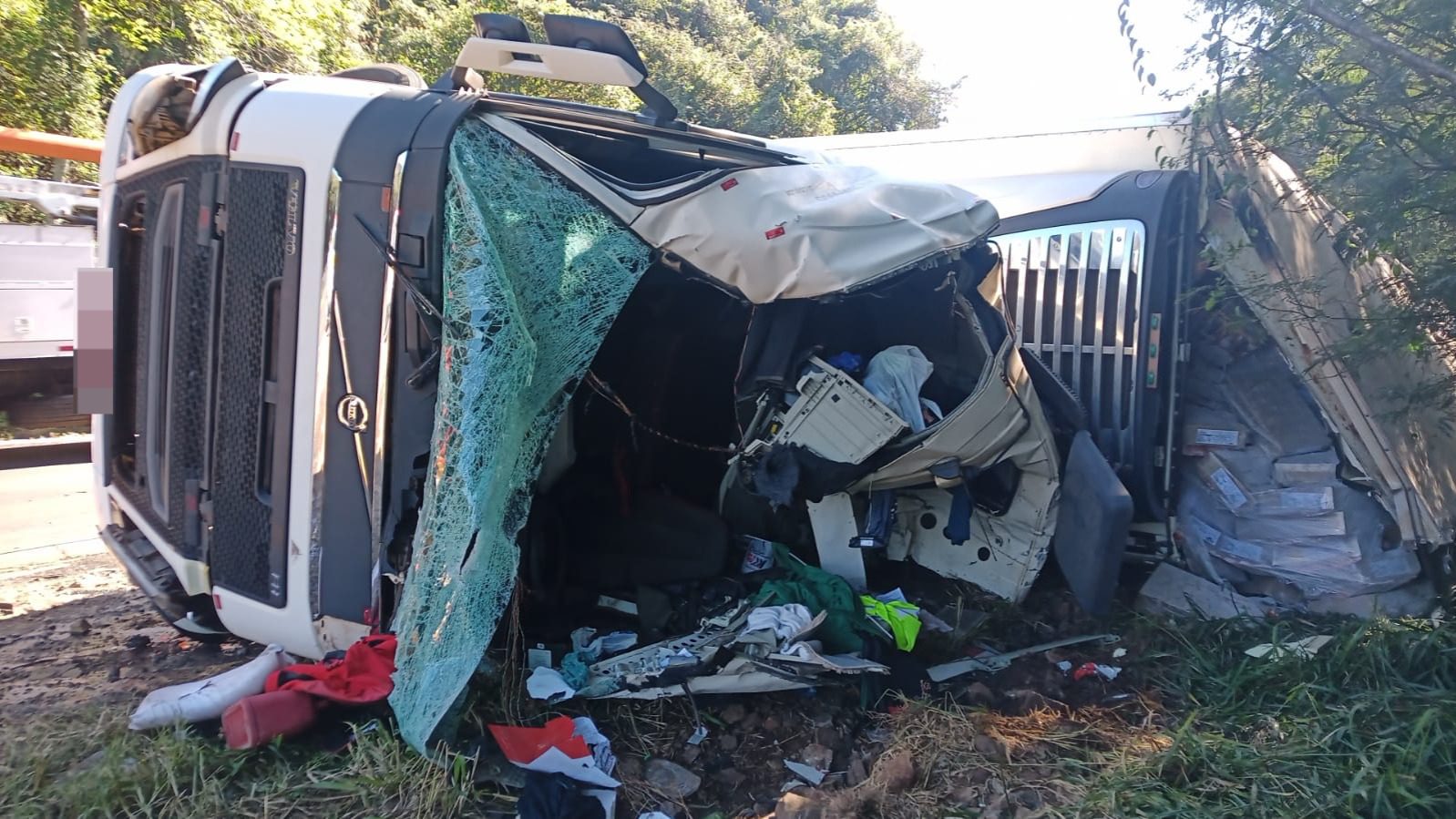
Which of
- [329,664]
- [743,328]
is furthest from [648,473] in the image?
[329,664]

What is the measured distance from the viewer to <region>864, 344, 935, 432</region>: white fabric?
3.74 metres

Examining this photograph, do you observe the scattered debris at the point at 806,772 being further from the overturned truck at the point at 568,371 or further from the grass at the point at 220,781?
the grass at the point at 220,781

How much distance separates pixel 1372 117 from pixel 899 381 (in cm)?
172

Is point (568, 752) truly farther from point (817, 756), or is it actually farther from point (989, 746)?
point (989, 746)

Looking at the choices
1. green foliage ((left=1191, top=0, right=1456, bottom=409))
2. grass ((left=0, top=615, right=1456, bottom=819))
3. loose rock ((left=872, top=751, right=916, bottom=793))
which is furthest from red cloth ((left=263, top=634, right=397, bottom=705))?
green foliage ((left=1191, top=0, right=1456, bottom=409))

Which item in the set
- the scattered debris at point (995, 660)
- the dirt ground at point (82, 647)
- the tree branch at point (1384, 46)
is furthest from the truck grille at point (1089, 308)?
the dirt ground at point (82, 647)

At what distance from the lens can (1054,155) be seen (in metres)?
5.52

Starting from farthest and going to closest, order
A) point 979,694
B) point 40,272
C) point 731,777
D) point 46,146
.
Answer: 1. point 40,272
2. point 46,146
3. point 979,694
4. point 731,777

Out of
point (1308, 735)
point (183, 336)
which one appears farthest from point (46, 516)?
point (1308, 735)

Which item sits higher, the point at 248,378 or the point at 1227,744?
the point at 248,378

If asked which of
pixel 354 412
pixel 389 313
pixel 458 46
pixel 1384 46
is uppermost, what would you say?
pixel 458 46

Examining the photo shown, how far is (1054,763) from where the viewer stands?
10.3 feet

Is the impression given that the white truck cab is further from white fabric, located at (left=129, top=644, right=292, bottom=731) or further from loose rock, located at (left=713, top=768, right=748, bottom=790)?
loose rock, located at (left=713, top=768, right=748, bottom=790)

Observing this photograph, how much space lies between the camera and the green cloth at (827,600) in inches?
145
